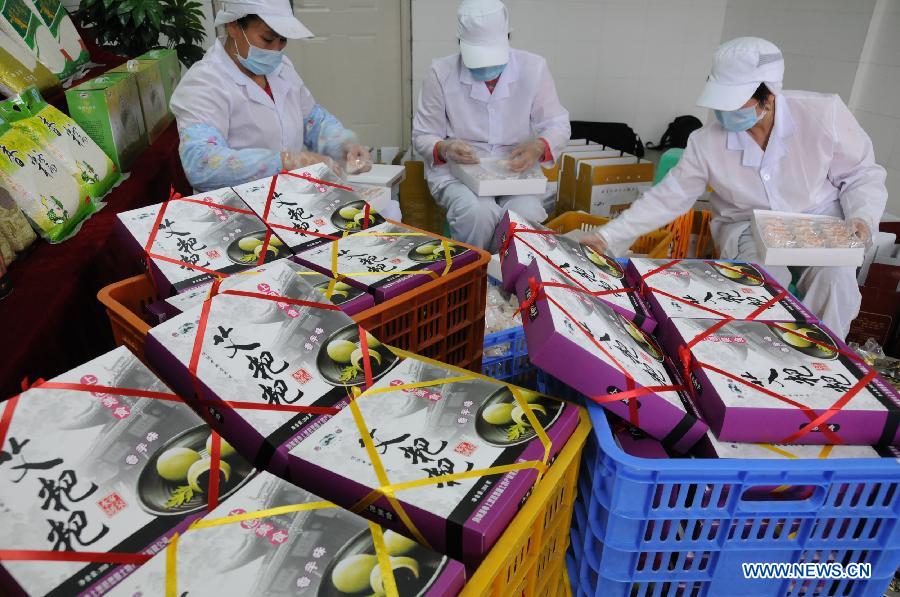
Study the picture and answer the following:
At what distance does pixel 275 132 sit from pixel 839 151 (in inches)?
81.4

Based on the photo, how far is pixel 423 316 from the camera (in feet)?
4.09

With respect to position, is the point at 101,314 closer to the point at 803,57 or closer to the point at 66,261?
the point at 66,261

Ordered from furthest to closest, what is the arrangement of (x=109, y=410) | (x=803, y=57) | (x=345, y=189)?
(x=803, y=57)
(x=345, y=189)
(x=109, y=410)

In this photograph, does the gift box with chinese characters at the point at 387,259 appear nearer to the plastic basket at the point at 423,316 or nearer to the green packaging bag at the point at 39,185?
the plastic basket at the point at 423,316

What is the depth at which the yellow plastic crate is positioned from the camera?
2.24 feet

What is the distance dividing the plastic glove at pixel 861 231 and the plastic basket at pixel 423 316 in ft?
4.15

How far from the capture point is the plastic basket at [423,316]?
1.11m

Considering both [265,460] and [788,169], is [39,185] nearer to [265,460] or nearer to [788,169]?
[265,460]

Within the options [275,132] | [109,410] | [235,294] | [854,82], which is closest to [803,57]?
[854,82]

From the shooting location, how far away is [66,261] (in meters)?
1.64

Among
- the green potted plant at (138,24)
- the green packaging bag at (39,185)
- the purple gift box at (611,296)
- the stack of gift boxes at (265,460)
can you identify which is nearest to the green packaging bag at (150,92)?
the green potted plant at (138,24)

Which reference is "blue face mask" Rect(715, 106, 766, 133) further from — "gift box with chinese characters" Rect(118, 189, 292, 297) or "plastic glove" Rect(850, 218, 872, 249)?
"gift box with chinese characters" Rect(118, 189, 292, 297)

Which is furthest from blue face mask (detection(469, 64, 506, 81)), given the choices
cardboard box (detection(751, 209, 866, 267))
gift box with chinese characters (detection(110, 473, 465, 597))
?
gift box with chinese characters (detection(110, 473, 465, 597))

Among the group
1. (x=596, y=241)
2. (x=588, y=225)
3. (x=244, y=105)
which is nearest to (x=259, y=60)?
(x=244, y=105)
